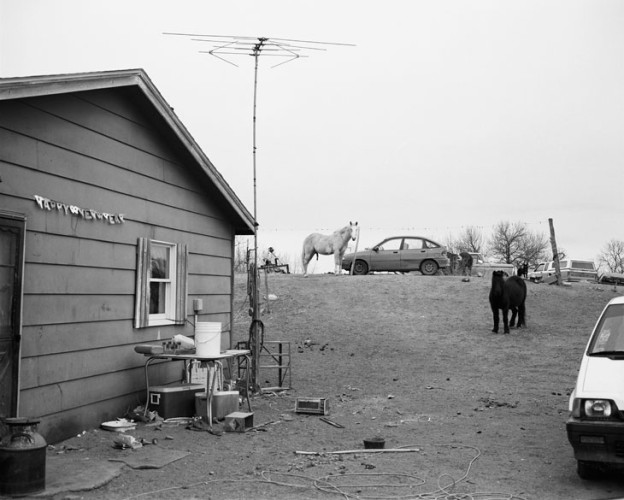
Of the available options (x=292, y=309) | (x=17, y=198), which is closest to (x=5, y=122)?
(x=17, y=198)

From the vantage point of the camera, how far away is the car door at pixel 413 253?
981 inches

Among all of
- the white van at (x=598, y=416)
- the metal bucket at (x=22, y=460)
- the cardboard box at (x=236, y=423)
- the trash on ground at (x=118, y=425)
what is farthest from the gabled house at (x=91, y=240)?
the white van at (x=598, y=416)

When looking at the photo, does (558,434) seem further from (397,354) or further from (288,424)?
(397,354)

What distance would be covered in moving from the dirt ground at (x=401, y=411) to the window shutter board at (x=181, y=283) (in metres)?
1.79

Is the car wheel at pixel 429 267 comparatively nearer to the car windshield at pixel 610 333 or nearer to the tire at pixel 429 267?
the tire at pixel 429 267

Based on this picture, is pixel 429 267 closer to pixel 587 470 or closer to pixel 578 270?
pixel 578 270

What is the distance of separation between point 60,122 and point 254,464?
4305 mm

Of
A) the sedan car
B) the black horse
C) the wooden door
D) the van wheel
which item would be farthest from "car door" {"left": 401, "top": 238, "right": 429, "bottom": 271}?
the wooden door

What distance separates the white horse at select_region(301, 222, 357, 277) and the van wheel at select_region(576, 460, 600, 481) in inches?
Answer: 754

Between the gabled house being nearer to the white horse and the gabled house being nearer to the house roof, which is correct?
the house roof

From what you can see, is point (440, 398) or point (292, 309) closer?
point (440, 398)

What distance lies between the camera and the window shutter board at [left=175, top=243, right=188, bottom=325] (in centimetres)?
986

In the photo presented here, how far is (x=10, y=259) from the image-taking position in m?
6.60

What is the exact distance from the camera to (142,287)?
8.92 metres
